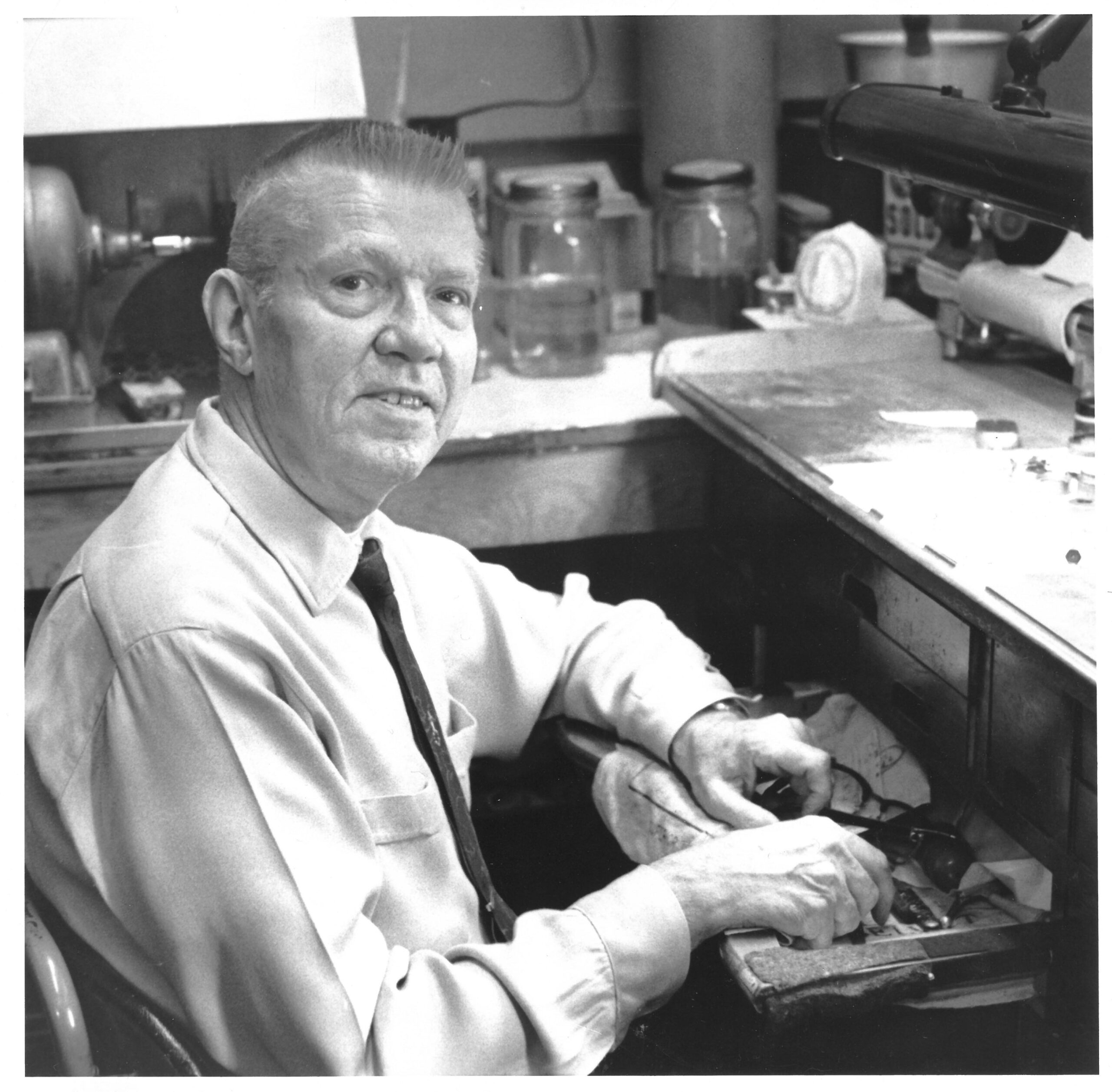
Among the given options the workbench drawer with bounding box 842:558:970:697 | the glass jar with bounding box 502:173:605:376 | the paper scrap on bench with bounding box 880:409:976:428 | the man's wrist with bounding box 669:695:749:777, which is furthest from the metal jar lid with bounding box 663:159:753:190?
the man's wrist with bounding box 669:695:749:777

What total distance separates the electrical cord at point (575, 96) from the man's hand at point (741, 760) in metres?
1.80

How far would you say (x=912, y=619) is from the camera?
168cm

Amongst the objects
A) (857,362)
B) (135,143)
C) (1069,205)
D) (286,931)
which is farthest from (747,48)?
(286,931)

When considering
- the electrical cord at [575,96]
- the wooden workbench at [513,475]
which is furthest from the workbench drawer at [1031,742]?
the electrical cord at [575,96]

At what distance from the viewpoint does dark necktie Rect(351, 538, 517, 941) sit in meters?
1.41

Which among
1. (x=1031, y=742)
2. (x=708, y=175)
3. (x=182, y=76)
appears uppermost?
(x=182, y=76)

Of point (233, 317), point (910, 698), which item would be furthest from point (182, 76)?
point (910, 698)

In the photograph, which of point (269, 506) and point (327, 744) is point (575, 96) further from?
point (327, 744)

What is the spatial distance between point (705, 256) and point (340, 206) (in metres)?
1.60

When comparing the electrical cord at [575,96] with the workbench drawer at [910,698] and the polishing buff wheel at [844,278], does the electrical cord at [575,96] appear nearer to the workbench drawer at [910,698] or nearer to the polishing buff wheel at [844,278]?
the polishing buff wheel at [844,278]

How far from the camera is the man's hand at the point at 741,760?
4.98 feet

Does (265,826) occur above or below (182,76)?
below

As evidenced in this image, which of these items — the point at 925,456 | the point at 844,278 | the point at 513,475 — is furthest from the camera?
the point at 844,278

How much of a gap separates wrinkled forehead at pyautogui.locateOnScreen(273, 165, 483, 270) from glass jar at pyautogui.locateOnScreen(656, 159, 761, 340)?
1.52 metres
